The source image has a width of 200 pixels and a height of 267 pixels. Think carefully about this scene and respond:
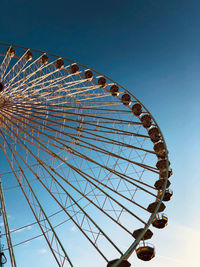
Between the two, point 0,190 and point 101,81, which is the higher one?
point 101,81

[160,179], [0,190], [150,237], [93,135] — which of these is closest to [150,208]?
[150,237]

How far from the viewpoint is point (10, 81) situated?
18266 mm

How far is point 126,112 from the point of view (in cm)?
1980

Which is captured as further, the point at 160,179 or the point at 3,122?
the point at 160,179

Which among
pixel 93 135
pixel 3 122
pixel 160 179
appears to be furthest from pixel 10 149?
pixel 160 179

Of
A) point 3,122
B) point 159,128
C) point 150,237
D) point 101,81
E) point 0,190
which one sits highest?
point 101,81

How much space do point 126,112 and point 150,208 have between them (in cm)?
759

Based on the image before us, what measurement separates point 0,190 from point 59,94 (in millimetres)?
8671

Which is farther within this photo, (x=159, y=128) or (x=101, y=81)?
(x=101, y=81)

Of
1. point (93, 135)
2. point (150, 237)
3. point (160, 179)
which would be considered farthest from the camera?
point (160, 179)

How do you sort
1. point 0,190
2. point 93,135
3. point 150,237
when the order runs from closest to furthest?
point 0,190 < point 150,237 < point 93,135

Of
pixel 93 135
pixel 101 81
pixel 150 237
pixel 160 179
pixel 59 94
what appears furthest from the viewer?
pixel 101 81

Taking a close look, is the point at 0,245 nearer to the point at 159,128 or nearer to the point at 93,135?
the point at 93,135

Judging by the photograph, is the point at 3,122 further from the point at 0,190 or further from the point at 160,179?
the point at 160,179
